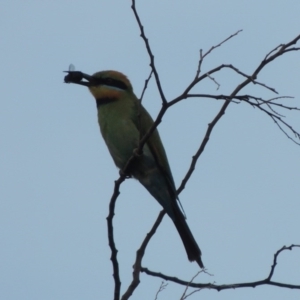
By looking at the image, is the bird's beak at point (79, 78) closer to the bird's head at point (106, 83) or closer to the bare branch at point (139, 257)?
the bird's head at point (106, 83)

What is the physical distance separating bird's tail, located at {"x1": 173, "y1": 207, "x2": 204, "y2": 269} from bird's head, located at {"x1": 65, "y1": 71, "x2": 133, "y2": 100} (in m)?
1.13

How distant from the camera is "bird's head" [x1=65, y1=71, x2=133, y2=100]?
4927 millimetres

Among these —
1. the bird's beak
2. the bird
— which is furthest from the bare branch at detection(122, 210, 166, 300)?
the bird's beak

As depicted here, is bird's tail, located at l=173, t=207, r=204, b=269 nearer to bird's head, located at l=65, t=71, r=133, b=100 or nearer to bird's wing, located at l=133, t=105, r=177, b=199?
bird's wing, located at l=133, t=105, r=177, b=199

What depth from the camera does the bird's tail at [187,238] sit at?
4.23 m

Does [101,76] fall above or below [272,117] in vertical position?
above

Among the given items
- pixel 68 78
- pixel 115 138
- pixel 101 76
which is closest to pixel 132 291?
pixel 115 138

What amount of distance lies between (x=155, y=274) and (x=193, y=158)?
624 mm

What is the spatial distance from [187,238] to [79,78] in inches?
58.8

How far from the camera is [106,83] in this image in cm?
502

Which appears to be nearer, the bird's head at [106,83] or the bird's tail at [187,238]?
the bird's tail at [187,238]

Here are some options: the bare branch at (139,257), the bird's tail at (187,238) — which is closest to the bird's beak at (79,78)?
the bird's tail at (187,238)

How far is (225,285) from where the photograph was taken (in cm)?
303

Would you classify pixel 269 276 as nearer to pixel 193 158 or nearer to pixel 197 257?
pixel 193 158
